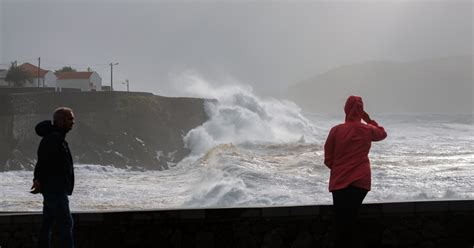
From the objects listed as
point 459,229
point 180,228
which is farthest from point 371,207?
point 180,228

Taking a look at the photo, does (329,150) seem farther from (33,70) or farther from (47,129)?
(33,70)

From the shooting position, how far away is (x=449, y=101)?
18712 cm

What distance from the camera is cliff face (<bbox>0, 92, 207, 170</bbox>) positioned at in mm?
44031

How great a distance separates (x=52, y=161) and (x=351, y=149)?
2.18 meters

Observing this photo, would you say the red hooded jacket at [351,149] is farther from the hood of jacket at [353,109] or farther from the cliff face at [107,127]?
the cliff face at [107,127]

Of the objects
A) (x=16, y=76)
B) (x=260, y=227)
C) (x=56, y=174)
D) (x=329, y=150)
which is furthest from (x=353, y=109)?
(x=16, y=76)

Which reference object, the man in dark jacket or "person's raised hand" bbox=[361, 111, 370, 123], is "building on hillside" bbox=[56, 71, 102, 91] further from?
"person's raised hand" bbox=[361, 111, 370, 123]

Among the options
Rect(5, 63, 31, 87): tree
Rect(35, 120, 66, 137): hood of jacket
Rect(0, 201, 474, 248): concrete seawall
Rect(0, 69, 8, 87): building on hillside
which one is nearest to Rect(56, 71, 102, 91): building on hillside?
Rect(0, 69, 8, 87): building on hillside

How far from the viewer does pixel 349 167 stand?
4797 millimetres

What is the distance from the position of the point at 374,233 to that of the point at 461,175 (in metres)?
18.1

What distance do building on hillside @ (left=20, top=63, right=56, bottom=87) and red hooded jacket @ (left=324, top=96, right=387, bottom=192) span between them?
246 feet

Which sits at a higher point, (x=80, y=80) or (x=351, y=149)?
(x=80, y=80)

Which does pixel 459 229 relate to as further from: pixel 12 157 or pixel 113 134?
pixel 113 134

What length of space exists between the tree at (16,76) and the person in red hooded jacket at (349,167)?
71066 mm
